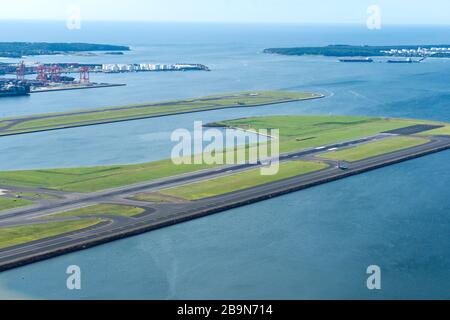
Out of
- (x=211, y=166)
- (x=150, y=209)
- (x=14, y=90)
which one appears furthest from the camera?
(x=14, y=90)

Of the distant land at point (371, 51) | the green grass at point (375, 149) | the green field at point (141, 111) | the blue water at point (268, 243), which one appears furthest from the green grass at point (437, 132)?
the distant land at point (371, 51)

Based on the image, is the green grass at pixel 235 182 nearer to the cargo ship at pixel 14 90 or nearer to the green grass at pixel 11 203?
the green grass at pixel 11 203

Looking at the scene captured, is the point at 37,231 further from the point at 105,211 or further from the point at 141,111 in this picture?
the point at 141,111

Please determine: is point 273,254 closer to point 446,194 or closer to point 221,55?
point 446,194

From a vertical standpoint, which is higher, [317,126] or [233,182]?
[317,126]

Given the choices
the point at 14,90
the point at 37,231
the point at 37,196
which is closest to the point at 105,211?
the point at 37,231

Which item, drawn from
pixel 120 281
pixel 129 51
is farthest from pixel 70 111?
pixel 129 51

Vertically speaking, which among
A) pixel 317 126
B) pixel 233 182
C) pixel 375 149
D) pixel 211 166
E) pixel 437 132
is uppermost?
pixel 317 126

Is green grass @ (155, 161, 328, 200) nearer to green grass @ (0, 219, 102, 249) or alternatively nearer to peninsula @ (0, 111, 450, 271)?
peninsula @ (0, 111, 450, 271)
